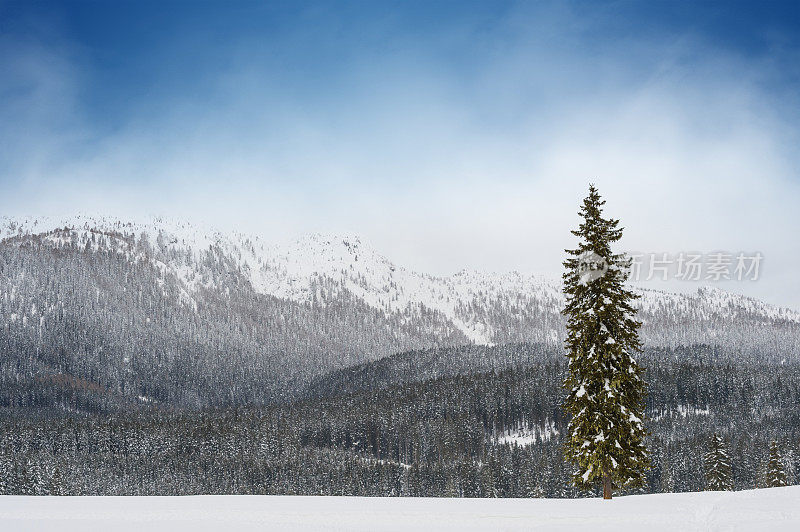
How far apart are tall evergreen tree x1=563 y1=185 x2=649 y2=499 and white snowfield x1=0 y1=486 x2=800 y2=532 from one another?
447 cm

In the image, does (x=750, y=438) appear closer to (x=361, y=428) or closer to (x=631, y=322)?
(x=361, y=428)

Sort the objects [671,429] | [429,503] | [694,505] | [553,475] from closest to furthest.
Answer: [694,505], [429,503], [553,475], [671,429]

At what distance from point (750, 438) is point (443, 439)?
74.3 metres

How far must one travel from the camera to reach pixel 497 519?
17.2 metres

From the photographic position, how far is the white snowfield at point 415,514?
16.4 m

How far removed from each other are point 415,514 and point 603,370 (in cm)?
1186

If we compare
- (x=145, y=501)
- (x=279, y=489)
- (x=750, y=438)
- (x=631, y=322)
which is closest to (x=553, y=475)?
(x=279, y=489)

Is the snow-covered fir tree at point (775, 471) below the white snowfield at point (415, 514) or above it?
below

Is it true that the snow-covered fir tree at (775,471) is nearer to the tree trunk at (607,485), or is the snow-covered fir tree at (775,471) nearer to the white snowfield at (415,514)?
the tree trunk at (607,485)

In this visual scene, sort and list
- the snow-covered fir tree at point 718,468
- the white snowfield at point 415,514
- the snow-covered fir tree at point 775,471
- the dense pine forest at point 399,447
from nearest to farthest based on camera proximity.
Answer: the white snowfield at point 415,514 → the snow-covered fir tree at point 775,471 → the snow-covered fir tree at point 718,468 → the dense pine forest at point 399,447

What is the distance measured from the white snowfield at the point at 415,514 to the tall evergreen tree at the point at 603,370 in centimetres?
447

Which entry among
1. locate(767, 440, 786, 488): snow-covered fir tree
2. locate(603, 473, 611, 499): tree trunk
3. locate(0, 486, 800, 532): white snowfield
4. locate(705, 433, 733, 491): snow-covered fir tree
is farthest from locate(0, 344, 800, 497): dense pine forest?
locate(0, 486, 800, 532): white snowfield

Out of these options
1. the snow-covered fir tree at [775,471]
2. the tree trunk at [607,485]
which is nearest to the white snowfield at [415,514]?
the tree trunk at [607,485]

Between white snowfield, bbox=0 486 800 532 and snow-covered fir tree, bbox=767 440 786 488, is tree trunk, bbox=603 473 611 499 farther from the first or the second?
snow-covered fir tree, bbox=767 440 786 488
